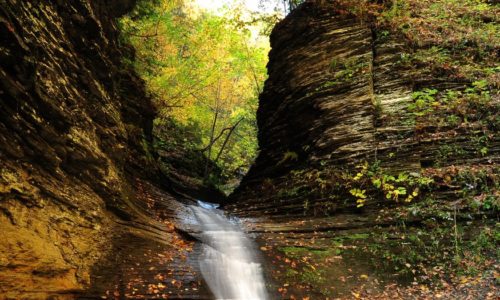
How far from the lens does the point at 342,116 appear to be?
11961 millimetres

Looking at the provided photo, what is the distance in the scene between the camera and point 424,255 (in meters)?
7.68

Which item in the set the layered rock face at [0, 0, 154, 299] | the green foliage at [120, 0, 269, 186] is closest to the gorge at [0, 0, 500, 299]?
the layered rock face at [0, 0, 154, 299]

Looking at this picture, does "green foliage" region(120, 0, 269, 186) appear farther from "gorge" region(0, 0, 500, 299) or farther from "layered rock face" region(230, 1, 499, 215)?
"layered rock face" region(230, 1, 499, 215)

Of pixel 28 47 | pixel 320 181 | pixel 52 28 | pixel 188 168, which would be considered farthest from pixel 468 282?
pixel 188 168

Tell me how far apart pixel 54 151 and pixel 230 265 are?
4824 mm

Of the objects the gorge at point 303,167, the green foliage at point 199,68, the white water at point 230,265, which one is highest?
the green foliage at point 199,68

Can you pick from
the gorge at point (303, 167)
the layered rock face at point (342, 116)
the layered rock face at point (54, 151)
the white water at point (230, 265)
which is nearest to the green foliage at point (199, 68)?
the gorge at point (303, 167)

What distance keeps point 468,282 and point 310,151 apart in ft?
23.0

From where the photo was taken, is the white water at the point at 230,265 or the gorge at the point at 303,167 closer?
the gorge at the point at 303,167

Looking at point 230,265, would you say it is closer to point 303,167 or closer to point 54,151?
point 54,151

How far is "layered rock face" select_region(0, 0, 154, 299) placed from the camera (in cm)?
521

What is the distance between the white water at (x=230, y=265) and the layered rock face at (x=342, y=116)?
2427mm

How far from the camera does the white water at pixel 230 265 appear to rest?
743 cm

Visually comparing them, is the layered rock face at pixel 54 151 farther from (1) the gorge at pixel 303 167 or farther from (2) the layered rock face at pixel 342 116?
(2) the layered rock face at pixel 342 116
